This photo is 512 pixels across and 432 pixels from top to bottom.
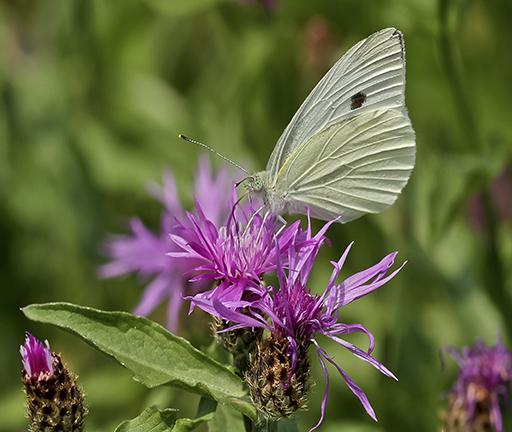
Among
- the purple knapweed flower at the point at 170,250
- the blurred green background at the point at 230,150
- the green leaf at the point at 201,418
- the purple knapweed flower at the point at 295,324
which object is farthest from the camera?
the blurred green background at the point at 230,150

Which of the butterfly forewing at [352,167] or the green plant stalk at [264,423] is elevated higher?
the butterfly forewing at [352,167]

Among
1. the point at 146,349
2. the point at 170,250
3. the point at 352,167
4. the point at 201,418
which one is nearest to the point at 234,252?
the point at 146,349

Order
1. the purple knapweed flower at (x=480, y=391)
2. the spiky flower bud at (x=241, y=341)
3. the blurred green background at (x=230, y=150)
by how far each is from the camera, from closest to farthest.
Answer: the spiky flower bud at (x=241, y=341)
the purple knapweed flower at (x=480, y=391)
the blurred green background at (x=230, y=150)

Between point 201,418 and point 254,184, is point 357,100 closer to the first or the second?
point 254,184

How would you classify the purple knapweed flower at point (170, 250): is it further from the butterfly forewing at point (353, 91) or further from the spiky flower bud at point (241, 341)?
the spiky flower bud at point (241, 341)

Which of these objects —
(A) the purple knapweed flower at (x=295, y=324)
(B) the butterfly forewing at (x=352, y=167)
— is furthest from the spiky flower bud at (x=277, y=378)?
(B) the butterfly forewing at (x=352, y=167)

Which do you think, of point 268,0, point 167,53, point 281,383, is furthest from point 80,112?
point 281,383

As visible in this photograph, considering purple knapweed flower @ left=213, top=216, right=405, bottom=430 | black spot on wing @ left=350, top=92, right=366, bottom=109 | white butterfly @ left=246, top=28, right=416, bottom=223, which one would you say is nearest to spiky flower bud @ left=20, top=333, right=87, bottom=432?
purple knapweed flower @ left=213, top=216, right=405, bottom=430
